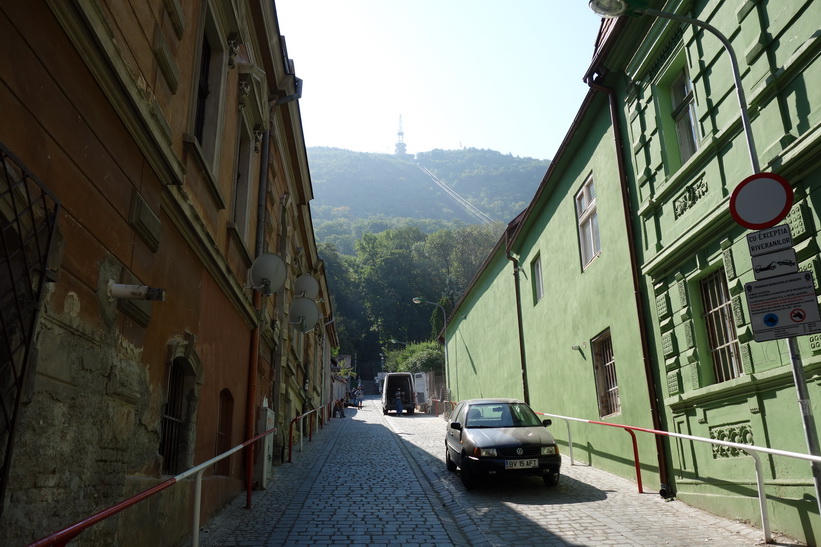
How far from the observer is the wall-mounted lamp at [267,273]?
984cm

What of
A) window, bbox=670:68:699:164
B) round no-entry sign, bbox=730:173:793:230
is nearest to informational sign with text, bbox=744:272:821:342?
round no-entry sign, bbox=730:173:793:230

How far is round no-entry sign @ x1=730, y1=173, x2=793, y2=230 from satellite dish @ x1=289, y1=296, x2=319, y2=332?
10.5m

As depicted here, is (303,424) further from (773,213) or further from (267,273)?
(773,213)

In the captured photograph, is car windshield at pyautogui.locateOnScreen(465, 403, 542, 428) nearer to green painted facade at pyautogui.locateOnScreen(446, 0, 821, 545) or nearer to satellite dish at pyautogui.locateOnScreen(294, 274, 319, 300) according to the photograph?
green painted facade at pyautogui.locateOnScreen(446, 0, 821, 545)

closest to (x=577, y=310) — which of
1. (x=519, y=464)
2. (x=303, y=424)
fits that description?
(x=519, y=464)

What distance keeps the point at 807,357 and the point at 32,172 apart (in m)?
6.76

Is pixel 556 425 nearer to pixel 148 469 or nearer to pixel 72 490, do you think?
pixel 148 469

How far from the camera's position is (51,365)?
384cm

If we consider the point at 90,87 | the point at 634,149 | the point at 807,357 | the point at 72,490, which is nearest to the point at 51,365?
the point at 72,490

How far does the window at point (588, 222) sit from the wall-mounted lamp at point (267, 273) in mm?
6365

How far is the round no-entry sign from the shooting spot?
5309 mm

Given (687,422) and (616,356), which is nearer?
(687,422)

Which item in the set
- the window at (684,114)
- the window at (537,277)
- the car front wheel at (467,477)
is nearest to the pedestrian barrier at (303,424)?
the car front wheel at (467,477)

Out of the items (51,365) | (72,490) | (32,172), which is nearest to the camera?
(32,172)
